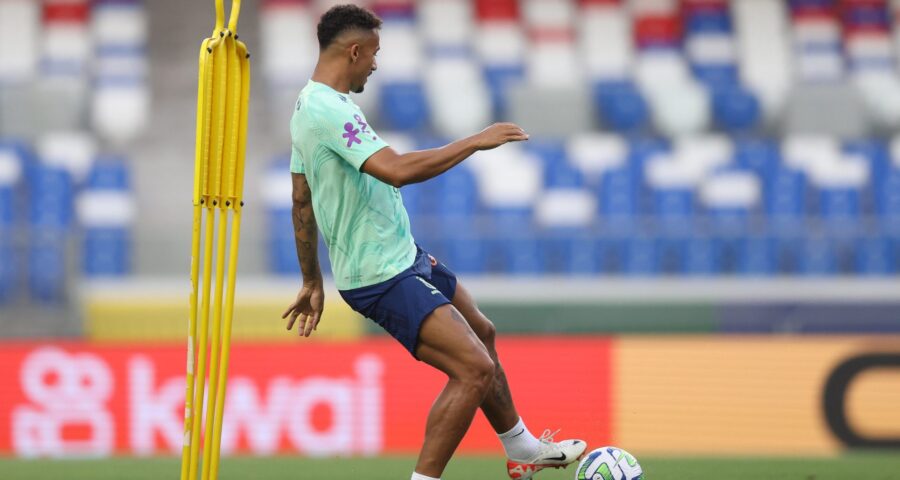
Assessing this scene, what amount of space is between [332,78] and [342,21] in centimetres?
24

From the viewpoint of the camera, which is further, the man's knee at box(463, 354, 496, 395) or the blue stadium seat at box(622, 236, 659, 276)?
the blue stadium seat at box(622, 236, 659, 276)

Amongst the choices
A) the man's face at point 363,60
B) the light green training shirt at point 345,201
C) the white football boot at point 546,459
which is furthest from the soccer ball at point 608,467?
the man's face at point 363,60

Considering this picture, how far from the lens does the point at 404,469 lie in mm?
8703

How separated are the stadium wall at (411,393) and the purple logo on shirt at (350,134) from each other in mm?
5058

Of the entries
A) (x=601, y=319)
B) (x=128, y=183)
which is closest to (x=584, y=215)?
(x=601, y=319)

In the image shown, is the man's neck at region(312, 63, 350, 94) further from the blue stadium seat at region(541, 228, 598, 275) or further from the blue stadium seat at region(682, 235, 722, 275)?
the blue stadium seat at region(682, 235, 722, 275)

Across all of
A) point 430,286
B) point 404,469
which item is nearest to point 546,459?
point 430,286

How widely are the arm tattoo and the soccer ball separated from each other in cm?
149

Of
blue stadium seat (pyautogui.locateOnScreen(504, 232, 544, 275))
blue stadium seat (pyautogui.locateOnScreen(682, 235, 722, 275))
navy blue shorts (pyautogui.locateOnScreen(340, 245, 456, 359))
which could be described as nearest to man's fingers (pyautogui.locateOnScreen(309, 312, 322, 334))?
navy blue shorts (pyautogui.locateOnScreen(340, 245, 456, 359))

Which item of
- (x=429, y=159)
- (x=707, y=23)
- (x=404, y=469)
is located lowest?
(x=404, y=469)

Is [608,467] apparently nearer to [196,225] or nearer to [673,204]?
[196,225]

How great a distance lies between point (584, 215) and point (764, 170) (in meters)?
2.07

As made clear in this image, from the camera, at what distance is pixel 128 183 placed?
15805 mm

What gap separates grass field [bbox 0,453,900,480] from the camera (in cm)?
808
